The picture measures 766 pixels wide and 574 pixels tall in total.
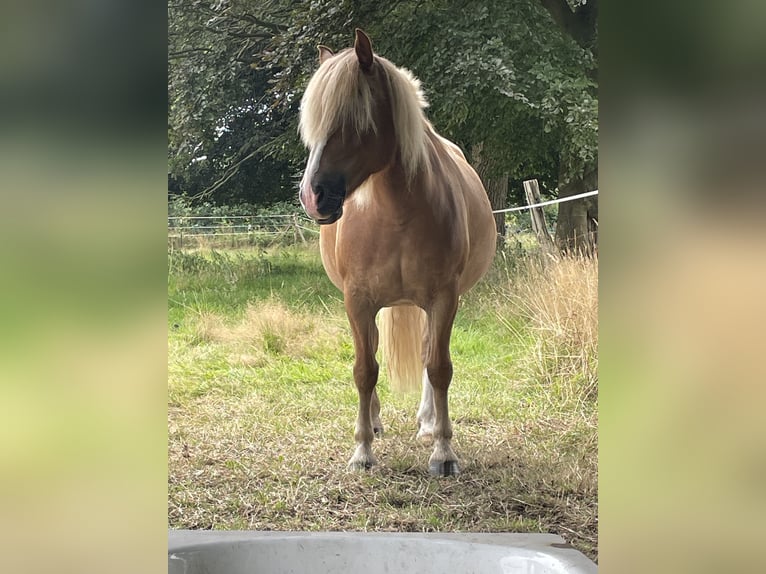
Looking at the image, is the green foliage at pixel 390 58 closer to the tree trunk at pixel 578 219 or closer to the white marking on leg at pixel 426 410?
the tree trunk at pixel 578 219

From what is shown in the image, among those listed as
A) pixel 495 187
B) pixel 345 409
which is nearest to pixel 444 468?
pixel 345 409

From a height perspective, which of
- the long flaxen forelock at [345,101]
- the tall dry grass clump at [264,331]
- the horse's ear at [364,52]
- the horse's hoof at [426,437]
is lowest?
the horse's hoof at [426,437]

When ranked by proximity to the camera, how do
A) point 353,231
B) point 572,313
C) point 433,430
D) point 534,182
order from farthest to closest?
point 534,182 → point 572,313 → point 433,430 → point 353,231

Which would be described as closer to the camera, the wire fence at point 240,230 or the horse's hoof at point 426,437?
the horse's hoof at point 426,437

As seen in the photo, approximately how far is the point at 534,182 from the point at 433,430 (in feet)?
3.51

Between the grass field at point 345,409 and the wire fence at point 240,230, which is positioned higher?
the wire fence at point 240,230

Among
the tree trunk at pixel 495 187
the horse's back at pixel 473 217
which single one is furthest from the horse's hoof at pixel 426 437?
the tree trunk at pixel 495 187

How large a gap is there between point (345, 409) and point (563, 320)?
859 millimetres

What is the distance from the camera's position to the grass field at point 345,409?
7.69ft

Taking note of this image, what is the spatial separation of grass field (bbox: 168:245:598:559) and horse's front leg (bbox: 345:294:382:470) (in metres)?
0.07

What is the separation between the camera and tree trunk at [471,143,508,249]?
284 cm
